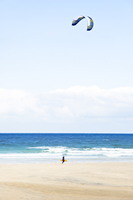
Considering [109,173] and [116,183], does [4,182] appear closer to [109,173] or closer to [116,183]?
[116,183]

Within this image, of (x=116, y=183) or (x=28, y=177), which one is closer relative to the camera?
(x=116, y=183)

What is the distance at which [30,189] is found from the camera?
12109mm

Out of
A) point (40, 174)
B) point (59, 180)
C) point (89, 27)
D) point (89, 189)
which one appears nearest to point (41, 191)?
point (89, 189)

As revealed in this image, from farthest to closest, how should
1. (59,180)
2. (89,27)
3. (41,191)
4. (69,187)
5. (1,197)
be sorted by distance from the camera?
(89,27), (59,180), (69,187), (41,191), (1,197)

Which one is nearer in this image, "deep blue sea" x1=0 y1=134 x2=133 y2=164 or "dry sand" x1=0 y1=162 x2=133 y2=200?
"dry sand" x1=0 y1=162 x2=133 y2=200

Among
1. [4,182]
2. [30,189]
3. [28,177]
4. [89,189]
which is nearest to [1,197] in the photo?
[30,189]

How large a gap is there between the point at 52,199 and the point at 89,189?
254 cm

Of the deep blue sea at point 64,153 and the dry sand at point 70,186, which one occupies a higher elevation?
the deep blue sea at point 64,153

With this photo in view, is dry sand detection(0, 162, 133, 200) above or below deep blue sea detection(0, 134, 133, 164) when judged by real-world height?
below

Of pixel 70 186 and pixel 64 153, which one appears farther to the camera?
pixel 64 153

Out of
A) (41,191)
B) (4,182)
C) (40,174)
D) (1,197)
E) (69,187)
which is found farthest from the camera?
(40,174)

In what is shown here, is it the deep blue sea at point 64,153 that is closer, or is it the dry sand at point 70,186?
the dry sand at point 70,186

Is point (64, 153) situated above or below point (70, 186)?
above

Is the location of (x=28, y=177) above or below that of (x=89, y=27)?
below
